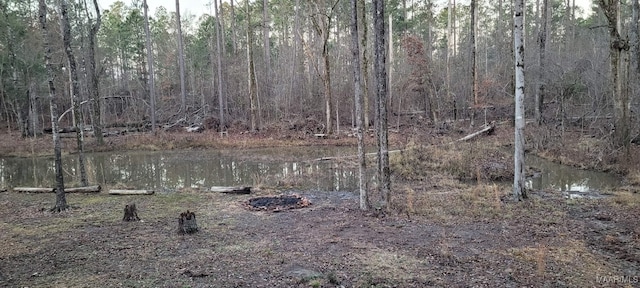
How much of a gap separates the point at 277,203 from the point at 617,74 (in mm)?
10473

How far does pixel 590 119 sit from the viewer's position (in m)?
20.2

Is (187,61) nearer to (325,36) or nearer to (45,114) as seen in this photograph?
(45,114)

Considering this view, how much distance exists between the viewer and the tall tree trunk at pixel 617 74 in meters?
10.9

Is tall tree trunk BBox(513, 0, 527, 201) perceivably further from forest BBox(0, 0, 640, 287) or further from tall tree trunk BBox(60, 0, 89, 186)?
tall tree trunk BBox(60, 0, 89, 186)

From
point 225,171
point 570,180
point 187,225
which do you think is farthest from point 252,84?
point 187,225

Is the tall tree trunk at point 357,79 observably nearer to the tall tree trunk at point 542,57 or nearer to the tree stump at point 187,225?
the tree stump at point 187,225

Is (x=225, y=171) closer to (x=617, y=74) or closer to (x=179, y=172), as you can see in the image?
(x=179, y=172)

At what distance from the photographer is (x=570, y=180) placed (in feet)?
39.7

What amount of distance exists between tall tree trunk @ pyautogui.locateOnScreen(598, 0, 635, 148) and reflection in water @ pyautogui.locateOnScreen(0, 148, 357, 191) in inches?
323

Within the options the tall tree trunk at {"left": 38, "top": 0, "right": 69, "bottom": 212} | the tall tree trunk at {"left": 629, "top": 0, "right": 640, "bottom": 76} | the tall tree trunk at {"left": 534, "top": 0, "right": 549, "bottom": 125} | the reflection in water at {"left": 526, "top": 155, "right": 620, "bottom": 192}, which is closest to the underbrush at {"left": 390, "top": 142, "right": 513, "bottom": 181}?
the reflection in water at {"left": 526, "top": 155, "right": 620, "bottom": 192}

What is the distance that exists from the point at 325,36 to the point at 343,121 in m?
8.96

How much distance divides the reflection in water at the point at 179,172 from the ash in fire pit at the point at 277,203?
6.46 feet

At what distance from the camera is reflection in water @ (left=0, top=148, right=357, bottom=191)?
42.9 feet

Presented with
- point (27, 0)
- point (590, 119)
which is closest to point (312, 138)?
point (590, 119)
